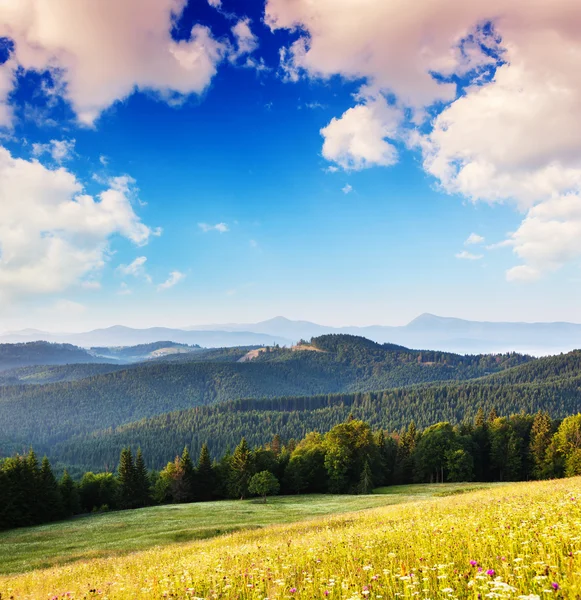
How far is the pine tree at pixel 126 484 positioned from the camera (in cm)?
7319

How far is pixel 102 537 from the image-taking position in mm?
36625

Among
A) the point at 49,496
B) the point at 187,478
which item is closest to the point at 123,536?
the point at 49,496

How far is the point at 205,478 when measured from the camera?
7656 centimetres

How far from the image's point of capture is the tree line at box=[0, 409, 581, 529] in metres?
73.4

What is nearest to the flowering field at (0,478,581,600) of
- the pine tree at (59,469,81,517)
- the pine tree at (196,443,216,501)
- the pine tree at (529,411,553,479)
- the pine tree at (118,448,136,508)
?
the pine tree at (59,469,81,517)

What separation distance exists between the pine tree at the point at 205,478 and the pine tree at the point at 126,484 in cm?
1190

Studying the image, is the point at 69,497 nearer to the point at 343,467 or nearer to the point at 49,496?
the point at 49,496

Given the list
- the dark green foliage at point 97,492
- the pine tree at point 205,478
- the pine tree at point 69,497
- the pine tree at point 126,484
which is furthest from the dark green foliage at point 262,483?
the pine tree at point 69,497

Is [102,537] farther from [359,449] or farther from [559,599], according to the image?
[359,449]

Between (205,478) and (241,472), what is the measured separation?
814cm

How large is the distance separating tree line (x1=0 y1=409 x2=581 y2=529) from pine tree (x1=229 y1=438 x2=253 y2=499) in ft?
0.56

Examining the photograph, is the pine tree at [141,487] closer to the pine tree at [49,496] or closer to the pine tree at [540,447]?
the pine tree at [49,496]

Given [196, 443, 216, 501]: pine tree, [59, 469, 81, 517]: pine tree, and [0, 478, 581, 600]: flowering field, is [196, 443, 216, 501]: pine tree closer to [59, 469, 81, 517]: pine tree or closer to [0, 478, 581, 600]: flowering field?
[59, 469, 81, 517]: pine tree

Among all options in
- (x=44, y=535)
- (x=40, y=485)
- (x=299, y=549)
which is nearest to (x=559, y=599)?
(x=299, y=549)
